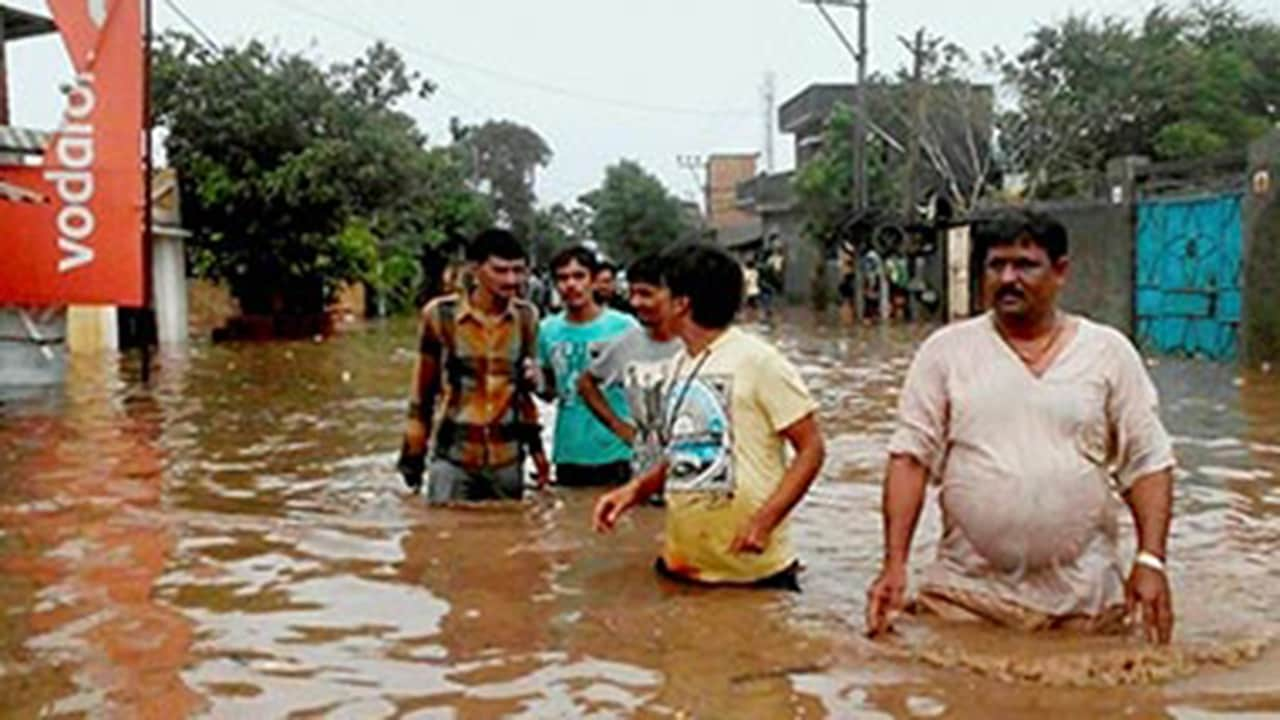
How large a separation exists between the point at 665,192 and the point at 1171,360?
5435 centimetres

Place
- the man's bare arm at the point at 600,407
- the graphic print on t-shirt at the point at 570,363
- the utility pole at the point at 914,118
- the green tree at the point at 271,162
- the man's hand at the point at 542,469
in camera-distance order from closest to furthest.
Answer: the man's bare arm at the point at 600,407 < the man's hand at the point at 542,469 < the graphic print on t-shirt at the point at 570,363 < the green tree at the point at 271,162 < the utility pole at the point at 914,118

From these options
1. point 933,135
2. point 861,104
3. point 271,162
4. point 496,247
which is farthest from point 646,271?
point 933,135

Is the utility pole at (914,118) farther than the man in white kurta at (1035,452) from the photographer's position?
Yes

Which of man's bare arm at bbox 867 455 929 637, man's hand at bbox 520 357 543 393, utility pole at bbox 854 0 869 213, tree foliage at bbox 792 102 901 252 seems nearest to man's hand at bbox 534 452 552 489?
man's hand at bbox 520 357 543 393

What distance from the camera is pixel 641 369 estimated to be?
5.53m

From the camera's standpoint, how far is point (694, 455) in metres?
5.27

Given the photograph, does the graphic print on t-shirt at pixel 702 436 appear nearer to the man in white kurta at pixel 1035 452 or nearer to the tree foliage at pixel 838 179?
the man in white kurta at pixel 1035 452

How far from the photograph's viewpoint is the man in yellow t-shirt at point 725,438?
518 centimetres

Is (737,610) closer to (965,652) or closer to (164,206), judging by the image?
(965,652)

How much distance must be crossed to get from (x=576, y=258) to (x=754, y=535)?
320cm

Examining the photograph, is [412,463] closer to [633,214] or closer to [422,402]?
[422,402]

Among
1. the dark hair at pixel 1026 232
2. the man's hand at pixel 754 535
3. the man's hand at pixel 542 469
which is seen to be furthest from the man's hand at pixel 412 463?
the dark hair at pixel 1026 232

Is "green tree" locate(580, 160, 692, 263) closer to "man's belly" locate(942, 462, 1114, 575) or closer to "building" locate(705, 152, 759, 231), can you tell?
"building" locate(705, 152, 759, 231)

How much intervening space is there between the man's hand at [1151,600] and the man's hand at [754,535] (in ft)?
3.73
